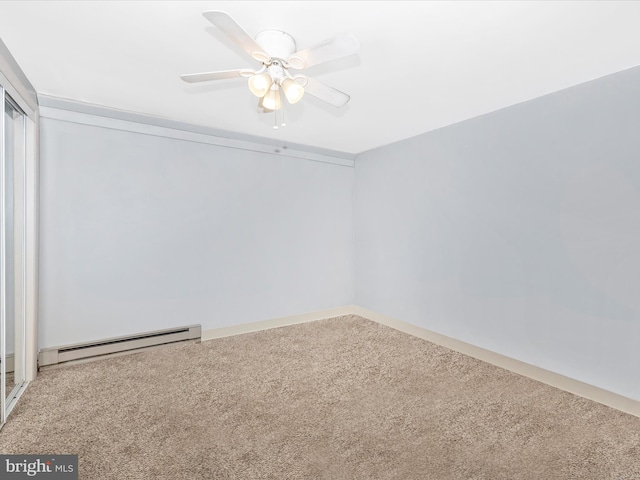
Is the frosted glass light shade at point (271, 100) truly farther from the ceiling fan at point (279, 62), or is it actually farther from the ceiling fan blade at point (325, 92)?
the ceiling fan blade at point (325, 92)

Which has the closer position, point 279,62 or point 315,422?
point 279,62

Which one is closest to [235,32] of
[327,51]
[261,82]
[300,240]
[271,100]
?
[261,82]

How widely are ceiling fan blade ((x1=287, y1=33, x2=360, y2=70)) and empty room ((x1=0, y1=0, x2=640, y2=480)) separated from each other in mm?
20

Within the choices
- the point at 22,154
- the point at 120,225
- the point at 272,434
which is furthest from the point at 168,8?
the point at 272,434

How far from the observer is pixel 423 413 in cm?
221

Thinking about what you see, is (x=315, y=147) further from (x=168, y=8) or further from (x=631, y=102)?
(x=631, y=102)

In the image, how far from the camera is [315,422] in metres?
2.09

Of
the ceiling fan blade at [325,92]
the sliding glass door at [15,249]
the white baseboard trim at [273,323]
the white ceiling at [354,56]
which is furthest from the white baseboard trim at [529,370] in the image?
the sliding glass door at [15,249]

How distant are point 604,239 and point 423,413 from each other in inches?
71.2

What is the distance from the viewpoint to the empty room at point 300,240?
1.78 meters

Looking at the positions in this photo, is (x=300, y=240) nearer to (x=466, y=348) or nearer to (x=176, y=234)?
(x=176, y=234)

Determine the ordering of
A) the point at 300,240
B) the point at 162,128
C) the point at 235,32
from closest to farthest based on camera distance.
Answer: the point at 235,32 < the point at 162,128 < the point at 300,240

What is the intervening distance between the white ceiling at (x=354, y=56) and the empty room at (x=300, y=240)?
2 centimetres

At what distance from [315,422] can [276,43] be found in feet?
7.60
